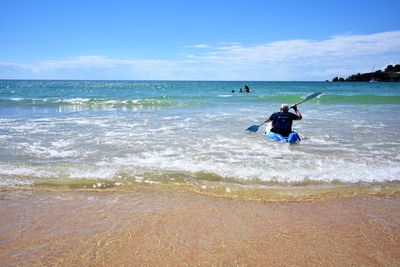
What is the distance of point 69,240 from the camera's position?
350 cm

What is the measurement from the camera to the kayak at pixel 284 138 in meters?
8.91

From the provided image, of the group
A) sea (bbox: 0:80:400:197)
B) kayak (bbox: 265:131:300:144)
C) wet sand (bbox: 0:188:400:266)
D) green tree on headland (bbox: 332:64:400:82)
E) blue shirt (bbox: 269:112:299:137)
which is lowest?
wet sand (bbox: 0:188:400:266)

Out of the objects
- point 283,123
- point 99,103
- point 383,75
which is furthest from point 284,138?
point 383,75

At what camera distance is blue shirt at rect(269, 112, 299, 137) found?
9812 millimetres

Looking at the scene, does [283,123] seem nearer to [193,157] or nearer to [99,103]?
[193,157]

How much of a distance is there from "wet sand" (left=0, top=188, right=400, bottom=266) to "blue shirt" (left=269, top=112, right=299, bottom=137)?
5.12 metres

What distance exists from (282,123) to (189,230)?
22.6 ft

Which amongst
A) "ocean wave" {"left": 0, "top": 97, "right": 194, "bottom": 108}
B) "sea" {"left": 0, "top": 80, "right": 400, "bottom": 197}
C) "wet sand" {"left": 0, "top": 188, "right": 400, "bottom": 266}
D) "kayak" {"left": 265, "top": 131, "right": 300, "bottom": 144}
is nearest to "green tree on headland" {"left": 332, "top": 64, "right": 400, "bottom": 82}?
"ocean wave" {"left": 0, "top": 97, "right": 194, "bottom": 108}

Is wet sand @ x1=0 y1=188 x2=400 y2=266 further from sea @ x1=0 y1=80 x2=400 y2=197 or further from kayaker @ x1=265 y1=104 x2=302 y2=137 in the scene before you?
kayaker @ x1=265 y1=104 x2=302 y2=137

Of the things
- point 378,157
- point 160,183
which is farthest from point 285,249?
point 378,157

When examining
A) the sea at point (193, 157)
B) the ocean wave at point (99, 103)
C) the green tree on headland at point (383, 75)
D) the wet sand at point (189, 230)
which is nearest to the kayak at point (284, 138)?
the sea at point (193, 157)

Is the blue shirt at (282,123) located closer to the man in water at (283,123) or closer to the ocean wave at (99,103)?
the man in water at (283,123)

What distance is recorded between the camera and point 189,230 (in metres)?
3.71

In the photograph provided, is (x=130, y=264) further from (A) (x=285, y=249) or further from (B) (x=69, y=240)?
(A) (x=285, y=249)
